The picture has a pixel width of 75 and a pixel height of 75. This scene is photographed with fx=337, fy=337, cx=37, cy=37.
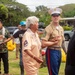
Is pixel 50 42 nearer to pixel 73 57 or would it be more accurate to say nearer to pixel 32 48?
pixel 32 48

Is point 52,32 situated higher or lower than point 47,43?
higher

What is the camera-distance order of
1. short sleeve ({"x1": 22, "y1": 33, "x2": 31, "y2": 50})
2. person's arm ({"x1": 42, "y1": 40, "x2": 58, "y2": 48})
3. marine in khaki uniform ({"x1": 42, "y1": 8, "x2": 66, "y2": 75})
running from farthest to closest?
marine in khaki uniform ({"x1": 42, "y1": 8, "x2": 66, "y2": 75}) → person's arm ({"x1": 42, "y1": 40, "x2": 58, "y2": 48}) → short sleeve ({"x1": 22, "y1": 33, "x2": 31, "y2": 50})

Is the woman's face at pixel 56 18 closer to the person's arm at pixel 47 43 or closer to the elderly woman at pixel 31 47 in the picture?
the person's arm at pixel 47 43

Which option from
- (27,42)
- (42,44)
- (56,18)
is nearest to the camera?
(27,42)

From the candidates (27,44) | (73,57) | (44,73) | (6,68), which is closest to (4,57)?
(6,68)

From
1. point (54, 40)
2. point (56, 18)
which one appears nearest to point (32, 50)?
point (54, 40)

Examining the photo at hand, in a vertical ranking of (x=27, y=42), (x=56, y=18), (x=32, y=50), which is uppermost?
(x=56, y=18)

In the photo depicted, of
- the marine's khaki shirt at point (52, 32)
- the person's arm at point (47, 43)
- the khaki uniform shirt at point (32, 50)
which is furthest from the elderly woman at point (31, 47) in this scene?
the marine's khaki shirt at point (52, 32)

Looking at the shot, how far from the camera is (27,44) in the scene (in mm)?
5598

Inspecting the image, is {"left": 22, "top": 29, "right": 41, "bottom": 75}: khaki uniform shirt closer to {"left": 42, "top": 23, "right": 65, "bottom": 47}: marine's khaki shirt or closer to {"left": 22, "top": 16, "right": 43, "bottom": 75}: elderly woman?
{"left": 22, "top": 16, "right": 43, "bottom": 75}: elderly woman

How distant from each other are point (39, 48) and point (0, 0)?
192 feet

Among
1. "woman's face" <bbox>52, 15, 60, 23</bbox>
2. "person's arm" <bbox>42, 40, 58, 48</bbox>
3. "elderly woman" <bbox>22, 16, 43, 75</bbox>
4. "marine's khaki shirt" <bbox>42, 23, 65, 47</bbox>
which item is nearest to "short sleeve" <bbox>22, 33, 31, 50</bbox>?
"elderly woman" <bbox>22, 16, 43, 75</bbox>

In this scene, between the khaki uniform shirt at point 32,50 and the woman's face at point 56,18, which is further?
the woman's face at point 56,18

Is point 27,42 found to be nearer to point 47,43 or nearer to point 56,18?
point 47,43
